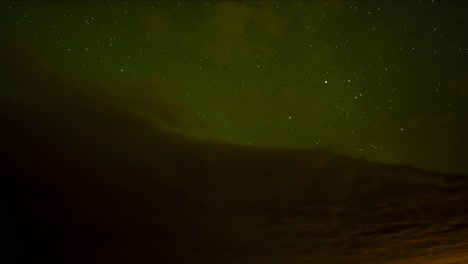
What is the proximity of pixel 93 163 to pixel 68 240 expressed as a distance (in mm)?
1902

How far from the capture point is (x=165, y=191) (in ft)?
19.4

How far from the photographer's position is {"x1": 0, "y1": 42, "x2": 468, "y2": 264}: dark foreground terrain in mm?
5352

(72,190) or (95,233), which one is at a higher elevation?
(72,190)

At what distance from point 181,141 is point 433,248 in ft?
16.7

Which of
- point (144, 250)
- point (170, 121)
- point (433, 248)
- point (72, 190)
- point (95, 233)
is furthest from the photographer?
point (433, 248)

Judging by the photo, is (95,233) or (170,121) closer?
(170,121)

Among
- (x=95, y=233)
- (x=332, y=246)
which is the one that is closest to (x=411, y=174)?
(x=332, y=246)

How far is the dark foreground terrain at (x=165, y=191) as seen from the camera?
5352 mm

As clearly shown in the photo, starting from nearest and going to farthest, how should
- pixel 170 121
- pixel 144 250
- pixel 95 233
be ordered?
pixel 170 121
pixel 95 233
pixel 144 250

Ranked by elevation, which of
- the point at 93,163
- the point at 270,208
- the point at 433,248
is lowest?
the point at 433,248

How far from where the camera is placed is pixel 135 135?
547 cm

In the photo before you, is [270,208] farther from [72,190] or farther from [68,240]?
[68,240]

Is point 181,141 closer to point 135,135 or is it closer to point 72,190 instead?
point 135,135

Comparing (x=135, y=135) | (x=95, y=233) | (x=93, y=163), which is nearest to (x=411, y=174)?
(x=135, y=135)
